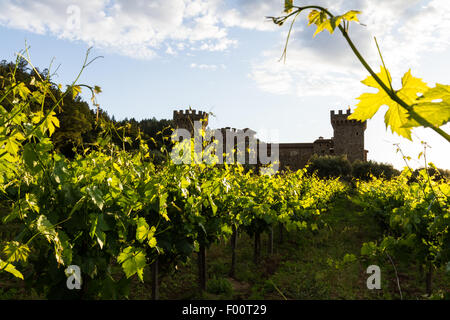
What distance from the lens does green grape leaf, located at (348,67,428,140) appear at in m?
0.68

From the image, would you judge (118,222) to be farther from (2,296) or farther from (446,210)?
(2,296)

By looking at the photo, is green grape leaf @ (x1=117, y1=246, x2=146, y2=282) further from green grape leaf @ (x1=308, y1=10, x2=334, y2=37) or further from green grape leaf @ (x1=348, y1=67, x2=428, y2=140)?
green grape leaf @ (x1=308, y1=10, x2=334, y2=37)

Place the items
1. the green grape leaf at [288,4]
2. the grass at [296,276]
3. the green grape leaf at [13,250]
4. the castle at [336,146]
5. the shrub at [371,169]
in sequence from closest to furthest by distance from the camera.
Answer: the green grape leaf at [288,4]
the green grape leaf at [13,250]
the grass at [296,276]
the shrub at [371,169]
the castle at [336,146]

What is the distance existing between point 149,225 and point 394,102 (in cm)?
372

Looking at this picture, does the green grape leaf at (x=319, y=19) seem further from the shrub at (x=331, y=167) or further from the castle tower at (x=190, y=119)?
the shrub at (x=331, y=167)

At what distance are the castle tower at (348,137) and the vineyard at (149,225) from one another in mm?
43486

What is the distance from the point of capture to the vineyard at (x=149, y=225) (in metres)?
2.12

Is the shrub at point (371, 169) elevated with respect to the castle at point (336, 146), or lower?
lower

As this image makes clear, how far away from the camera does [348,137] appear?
5194 cm

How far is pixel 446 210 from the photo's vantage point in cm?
271

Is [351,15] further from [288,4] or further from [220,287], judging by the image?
[220,287]

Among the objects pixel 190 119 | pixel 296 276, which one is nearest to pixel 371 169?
pixel 296 276

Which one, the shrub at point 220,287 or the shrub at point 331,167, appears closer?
the shrub at point 220,287

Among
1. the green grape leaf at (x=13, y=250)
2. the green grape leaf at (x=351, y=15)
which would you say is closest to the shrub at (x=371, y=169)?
the green grape leaf at (x=13, y=250)
